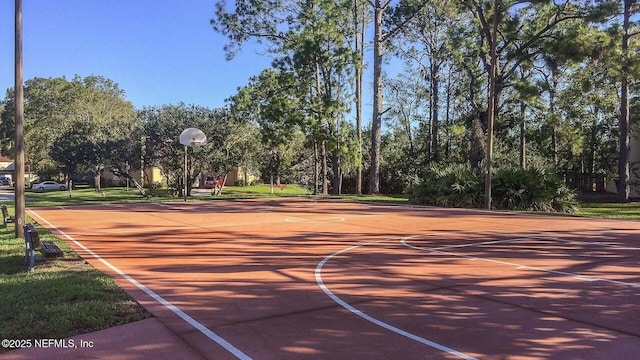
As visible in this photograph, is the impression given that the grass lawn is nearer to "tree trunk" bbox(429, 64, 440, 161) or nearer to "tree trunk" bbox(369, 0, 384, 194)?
"tree trunk" bbox(369, 0, 384, 194)

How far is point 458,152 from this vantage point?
136 ft

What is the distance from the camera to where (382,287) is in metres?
7.57

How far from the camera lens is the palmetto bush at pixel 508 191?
75.7ft

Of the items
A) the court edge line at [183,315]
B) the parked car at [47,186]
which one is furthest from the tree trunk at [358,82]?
the parked car at [47,186]

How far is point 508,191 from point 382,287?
17.7 m

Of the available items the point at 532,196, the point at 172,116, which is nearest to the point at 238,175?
the point at 172,116

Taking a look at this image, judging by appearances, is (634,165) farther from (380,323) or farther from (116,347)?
(116,347)

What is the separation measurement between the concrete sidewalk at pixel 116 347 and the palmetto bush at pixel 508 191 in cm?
2045

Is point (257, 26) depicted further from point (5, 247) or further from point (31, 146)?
point (31, 146)

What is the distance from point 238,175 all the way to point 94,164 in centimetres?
2343

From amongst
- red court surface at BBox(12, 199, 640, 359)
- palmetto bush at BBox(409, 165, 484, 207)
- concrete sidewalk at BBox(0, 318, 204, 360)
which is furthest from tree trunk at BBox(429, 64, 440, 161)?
concrete sidewalk at BBox(0, 318, 204, 360)

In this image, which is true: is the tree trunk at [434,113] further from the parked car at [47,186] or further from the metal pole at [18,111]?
the parked car at [47,186]

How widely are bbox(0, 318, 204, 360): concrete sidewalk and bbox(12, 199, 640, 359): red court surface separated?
0.16m

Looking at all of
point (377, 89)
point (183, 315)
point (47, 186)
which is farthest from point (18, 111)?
point (47, 186)
